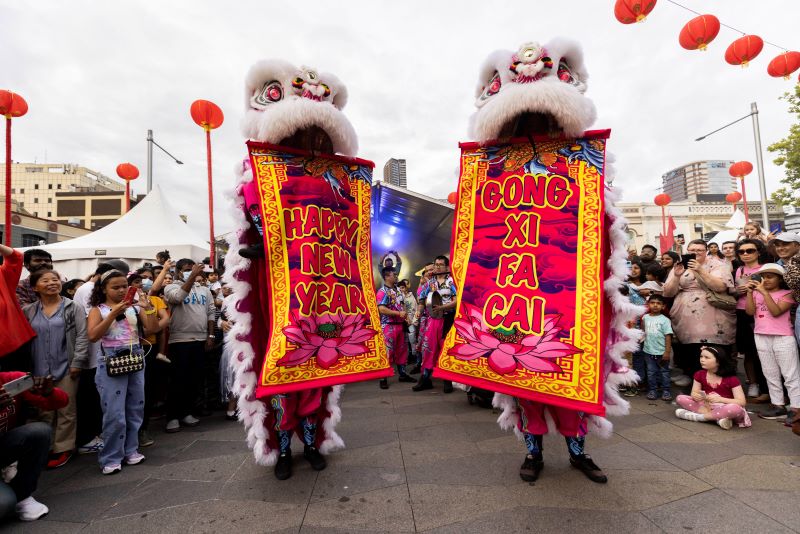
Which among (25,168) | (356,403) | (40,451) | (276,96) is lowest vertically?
(356,403)

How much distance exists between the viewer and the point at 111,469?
2.61 m

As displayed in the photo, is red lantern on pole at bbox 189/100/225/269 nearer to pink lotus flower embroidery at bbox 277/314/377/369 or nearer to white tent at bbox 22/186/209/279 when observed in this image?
white tent at bbox 22/186/209/279

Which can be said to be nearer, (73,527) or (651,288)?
(73,527)

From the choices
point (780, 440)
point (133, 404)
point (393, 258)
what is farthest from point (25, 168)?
point (780, 440)

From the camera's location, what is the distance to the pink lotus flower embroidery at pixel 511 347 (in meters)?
2.03

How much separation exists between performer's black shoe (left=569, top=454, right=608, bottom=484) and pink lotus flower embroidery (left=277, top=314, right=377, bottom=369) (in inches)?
54.9

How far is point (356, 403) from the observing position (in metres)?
4.26

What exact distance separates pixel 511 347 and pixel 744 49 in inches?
294

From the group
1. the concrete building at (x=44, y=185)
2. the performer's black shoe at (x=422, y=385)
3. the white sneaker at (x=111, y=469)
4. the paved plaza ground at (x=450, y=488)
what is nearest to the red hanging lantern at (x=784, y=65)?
the paved plaza ground at (x=450, y=488)

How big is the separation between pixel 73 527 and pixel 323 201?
2.13 meters

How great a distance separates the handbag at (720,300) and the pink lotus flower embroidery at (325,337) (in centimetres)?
348

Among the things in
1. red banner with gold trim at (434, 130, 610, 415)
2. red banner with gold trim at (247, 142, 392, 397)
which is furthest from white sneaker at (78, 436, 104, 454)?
red banner with gold trim at (434, 130, 610, 415)

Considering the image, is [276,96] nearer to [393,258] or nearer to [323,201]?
[323,201]

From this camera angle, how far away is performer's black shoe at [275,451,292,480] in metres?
2.36
